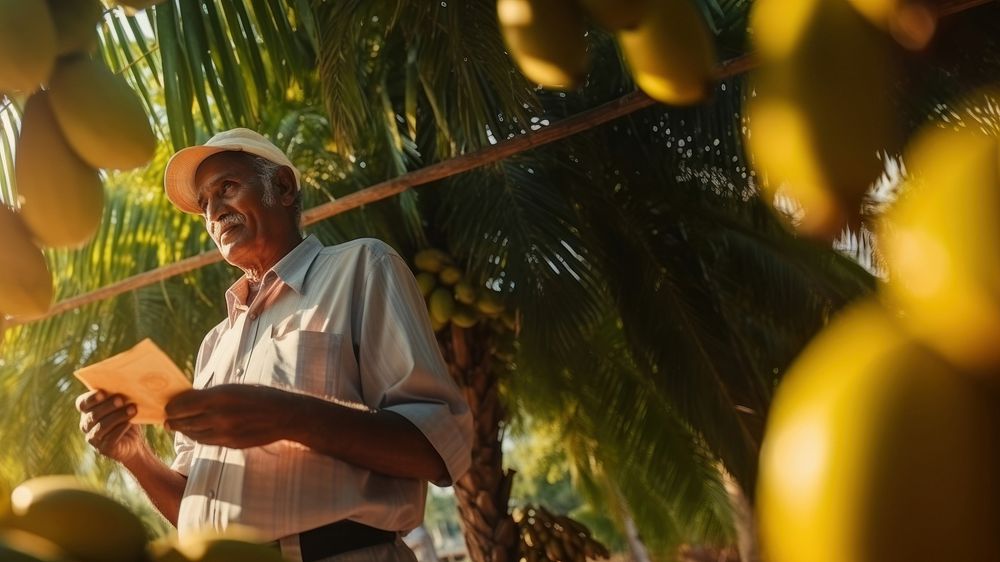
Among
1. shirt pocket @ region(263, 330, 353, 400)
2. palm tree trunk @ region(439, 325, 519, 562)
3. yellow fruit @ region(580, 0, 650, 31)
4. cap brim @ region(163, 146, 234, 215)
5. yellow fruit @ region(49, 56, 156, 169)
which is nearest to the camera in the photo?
yellow fruit @ region(580, 0, 650, 31)

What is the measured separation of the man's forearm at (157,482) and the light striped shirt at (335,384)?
0.12 meters

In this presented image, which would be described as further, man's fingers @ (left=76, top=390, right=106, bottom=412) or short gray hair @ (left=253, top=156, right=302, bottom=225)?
short gray hair @ (left=253, top=156, right=302, bottom=225)

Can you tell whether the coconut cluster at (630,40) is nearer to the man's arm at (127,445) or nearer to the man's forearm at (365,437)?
the man's forearm at (365,437)

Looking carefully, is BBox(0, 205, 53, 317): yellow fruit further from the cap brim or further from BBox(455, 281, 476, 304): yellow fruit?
BBox(455, 281, 476, 304): yellow fruit

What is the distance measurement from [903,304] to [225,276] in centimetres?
435

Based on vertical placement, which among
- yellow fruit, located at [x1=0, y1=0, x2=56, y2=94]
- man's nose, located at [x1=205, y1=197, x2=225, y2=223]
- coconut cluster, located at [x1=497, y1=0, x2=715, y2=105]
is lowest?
man's nose, located at [x1=205, y1=197, x2=225, y2=223]

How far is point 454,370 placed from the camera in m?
4.35

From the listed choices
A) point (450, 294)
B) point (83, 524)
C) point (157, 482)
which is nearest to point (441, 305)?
point (450, 294)

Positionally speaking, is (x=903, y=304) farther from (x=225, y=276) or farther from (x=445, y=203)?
(x=225, y=276)

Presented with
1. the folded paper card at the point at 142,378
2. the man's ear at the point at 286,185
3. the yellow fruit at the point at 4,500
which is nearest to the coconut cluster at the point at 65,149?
the yellow fruit at the point at 4,500

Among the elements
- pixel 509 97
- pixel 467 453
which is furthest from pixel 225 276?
pixel 467 453

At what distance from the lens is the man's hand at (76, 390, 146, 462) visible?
1.49m

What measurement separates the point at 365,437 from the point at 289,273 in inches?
17.8

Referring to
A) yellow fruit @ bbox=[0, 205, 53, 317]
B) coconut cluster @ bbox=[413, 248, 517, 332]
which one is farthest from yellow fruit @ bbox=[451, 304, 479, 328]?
yellow fruit @ bbox=[0, 205, 53, 317]
